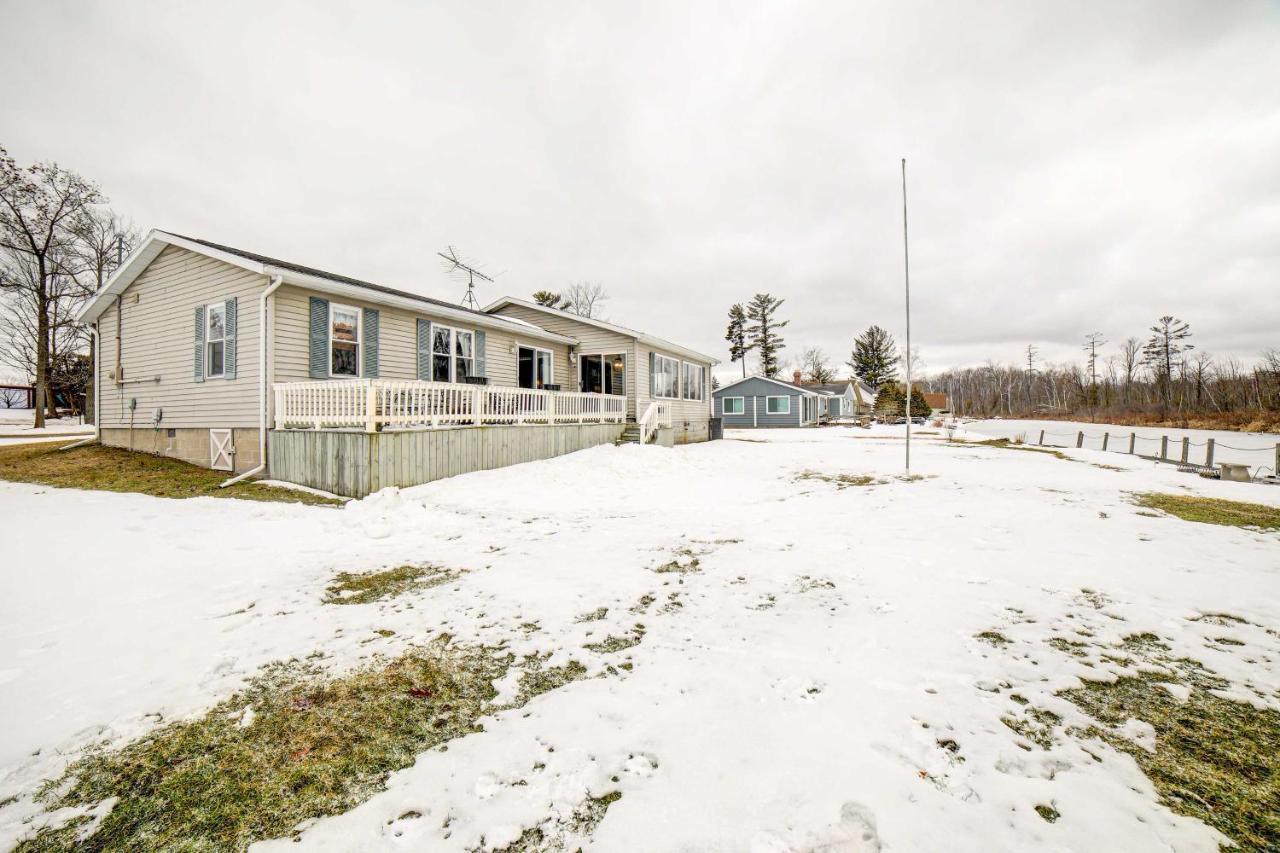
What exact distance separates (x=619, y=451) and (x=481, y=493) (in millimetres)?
4856

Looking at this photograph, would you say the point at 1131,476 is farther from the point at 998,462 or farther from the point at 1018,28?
the point at 1018,28

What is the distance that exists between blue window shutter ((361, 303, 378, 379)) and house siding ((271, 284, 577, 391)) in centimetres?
11

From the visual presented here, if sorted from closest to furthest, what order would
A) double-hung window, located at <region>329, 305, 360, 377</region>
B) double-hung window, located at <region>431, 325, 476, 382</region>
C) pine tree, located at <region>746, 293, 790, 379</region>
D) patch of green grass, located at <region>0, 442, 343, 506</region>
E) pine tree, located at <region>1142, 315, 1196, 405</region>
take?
patch of green grass, located at <region>0, 442, 343, 506</region>, double-hung window, located at <region>329, 305, 360, 377</region>, double-hung window, located at <region>431, 325, 476, 382</region>, pine tree, located at <region>1142, 315, 1196, 405</region>, pine tree, located at <region>746, 293, 790, 379</region>

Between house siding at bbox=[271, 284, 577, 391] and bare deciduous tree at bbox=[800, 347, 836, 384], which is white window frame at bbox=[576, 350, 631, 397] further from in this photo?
bare deciduous tree at bbox=[800, 347, 836, 384]

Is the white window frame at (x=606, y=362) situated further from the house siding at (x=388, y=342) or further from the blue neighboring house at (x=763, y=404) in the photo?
the blue neighboring house at (x=763, y=404)

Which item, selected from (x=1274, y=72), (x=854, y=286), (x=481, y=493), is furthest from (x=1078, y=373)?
(x=481, y=493)

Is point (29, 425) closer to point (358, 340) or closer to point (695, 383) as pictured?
point (358, 340)

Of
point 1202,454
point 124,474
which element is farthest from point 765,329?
point 124,474

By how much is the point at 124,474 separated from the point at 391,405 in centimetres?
618

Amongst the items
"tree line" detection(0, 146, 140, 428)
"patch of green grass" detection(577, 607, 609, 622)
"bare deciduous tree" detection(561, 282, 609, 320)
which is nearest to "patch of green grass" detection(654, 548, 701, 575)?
"patch of green grass" detection(577, 607, 609, 622)

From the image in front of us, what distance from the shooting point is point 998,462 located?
12180 mm

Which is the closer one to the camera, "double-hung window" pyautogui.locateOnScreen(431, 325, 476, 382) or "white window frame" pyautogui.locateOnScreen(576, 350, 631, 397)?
"double-hung window" pyautogui.locateOnScreen(431, 325, 476, 382)

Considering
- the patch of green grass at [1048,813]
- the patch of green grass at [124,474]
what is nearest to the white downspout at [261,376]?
the patch of green grass at [124,474]

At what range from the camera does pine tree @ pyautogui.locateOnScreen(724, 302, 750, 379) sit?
2029 inches
